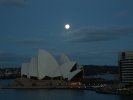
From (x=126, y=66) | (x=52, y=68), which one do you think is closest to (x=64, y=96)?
(x=126, y=66)

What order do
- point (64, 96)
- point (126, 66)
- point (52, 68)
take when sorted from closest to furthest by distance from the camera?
1. point (64, 96)
2. point (126, 66)
3. point (52, 68)

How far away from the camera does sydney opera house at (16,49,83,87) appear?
52.0 metres

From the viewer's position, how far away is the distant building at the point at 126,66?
46.6m

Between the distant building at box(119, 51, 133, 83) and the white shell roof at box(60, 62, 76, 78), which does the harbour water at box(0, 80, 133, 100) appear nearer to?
the distant building at box(119, 51, 133, 83)

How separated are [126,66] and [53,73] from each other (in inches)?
404

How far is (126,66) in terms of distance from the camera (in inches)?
1873

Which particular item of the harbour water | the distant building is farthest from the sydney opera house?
the harbour water

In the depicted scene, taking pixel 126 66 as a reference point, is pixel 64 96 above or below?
below

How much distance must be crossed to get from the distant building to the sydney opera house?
22.5 feet

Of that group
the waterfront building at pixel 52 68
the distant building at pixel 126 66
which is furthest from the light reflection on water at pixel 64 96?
the waterfront building at pixel 52 68

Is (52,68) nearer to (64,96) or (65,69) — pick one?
(65,69)

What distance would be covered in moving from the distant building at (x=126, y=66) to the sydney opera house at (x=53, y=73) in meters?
6.87

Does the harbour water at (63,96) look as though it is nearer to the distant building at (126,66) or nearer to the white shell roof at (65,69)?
the distant building at (126,66)

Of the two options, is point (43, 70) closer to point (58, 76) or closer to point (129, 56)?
point (58, 76)
